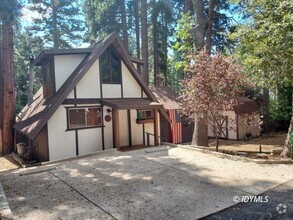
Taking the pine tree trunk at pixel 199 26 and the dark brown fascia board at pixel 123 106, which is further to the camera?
the pine tree trunk at pixel 199 26

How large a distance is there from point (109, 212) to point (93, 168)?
3.57 metres

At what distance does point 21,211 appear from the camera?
5.20 meters

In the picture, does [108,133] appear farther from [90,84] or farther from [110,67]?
[110,67]

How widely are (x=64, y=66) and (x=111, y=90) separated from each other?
8.12ft

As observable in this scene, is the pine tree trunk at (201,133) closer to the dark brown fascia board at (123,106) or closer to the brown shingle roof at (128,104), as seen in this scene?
the brown shingle roof at (128,104)

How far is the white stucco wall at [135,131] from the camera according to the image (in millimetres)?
13430

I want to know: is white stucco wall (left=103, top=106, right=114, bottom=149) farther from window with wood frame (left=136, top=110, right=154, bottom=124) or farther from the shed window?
the shed window

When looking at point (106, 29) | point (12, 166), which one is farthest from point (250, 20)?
point (106, 29)

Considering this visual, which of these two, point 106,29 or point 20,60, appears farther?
point 20,60

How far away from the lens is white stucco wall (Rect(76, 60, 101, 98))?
11.6 metres

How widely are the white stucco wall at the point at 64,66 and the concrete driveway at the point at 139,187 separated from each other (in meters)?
4.44

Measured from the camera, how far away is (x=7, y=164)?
1207cm

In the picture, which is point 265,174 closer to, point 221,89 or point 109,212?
point 221,89

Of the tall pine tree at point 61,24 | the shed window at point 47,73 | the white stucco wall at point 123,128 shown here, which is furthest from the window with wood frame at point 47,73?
the tall pine tree at point 61,24
